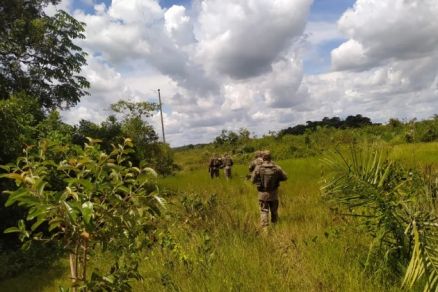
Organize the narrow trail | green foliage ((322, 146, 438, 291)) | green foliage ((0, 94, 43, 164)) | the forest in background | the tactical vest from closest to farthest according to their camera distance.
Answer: the forest in background
green foliage ((322, 146, 438, 291))
the narrow trail
the tactical vest
green foliage ((0, 94, 43, 164))

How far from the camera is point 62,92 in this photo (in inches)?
746

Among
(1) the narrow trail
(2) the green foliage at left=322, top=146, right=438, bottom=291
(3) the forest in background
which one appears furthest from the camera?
(1) the narrow trail

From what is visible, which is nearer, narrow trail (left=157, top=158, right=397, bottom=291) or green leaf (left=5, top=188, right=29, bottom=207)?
green leaf (left=5, top=188, right=29, bottom=207)

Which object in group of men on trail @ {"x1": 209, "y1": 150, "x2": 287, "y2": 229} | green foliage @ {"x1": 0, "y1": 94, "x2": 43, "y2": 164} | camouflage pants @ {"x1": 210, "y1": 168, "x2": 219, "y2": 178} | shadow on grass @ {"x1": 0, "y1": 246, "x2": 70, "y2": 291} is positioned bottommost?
shadow on grass @ {"x1": 0, "y1": 246, "x2": 70, "y2": 291}

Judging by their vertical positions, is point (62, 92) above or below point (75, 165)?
above

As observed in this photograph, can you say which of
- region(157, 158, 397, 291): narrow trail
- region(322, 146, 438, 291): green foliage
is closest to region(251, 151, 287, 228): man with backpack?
region(157, 158, 397, 291): narrow trail

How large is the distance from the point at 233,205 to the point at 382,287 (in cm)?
865

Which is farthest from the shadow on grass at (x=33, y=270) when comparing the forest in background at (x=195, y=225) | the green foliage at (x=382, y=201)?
the green foliage at (x=382, y=201)

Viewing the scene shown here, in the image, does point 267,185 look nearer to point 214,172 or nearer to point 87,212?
point 87,212

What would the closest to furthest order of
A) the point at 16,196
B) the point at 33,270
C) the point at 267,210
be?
the point at 16,196, the point at 267,210, the point at 33,270

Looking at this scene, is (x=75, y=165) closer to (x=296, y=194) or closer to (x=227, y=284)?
(x=227, y=284)

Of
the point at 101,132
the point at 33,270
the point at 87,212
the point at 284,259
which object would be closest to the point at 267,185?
the point at 284,259

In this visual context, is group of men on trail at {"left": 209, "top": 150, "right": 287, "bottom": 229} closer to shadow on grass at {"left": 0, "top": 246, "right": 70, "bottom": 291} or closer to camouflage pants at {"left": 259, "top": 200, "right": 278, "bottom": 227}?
camouflage pants at {"left": 259, "top": 200, "right": 278, "bottom": 227}

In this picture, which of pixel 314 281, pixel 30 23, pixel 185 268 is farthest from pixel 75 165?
pixel 30 23
